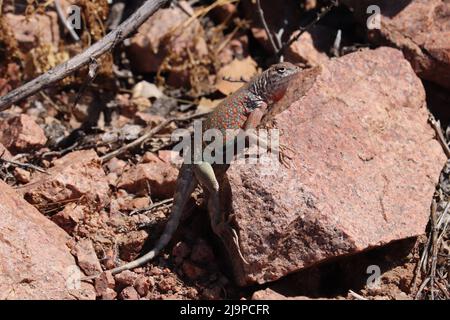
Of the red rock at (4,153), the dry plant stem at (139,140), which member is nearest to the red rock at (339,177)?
the dry plant stem at (139,140)

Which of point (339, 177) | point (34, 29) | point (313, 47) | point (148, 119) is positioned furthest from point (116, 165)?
point (313, 47)

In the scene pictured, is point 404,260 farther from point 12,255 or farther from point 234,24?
point 234,24

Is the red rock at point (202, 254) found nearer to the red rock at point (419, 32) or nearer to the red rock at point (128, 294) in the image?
the red rock at point (128, 294)

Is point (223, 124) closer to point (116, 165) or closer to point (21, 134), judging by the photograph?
point (116, 165)

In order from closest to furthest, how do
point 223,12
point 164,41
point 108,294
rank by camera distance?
1. point 108,294
2. point 164,41
3. point 223,12

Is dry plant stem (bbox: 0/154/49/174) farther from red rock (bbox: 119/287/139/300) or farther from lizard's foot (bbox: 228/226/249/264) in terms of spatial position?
lizard's foot (bbox: 228/226/249/264)

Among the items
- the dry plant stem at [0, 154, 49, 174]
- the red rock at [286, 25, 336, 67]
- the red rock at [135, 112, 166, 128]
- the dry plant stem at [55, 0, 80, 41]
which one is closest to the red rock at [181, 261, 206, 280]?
the dry plant stem at [0, 154, 49, 174]

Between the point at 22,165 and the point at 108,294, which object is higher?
the point at 22,165
